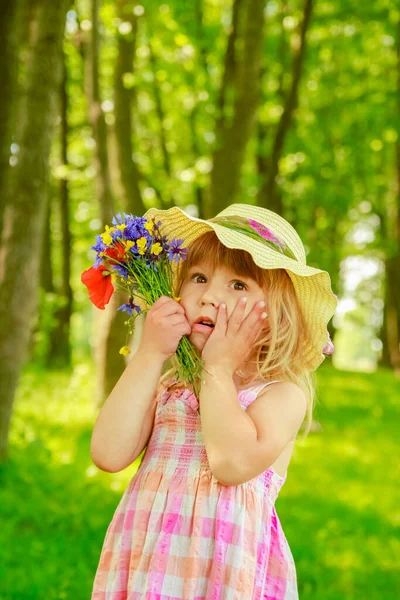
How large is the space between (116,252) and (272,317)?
1.68ft

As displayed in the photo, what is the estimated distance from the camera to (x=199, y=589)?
2.15m

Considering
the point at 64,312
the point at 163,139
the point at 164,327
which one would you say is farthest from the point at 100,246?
the point at 163,139

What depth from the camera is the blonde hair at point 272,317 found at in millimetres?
2363

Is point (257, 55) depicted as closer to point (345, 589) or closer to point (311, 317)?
point (345, 589)

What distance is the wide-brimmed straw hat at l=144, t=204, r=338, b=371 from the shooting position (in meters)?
2.33

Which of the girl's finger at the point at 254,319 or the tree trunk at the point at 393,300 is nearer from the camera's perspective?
the girl's finger at the point at 254,319

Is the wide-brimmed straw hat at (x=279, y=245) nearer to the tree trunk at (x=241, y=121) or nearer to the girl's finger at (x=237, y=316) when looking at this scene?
the girl's finger at (x=237, y=316)

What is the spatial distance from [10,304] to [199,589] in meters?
3.88

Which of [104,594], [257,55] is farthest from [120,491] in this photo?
[257,55]

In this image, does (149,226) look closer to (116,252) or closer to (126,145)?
(116,252)

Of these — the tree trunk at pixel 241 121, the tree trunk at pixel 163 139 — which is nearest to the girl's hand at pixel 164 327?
the tree trunk at pixel 241 121

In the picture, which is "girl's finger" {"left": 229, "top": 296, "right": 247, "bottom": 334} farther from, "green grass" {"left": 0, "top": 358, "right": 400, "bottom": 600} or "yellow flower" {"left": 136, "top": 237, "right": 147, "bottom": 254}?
"green grass" {"left": 0, "top": 358, "right": 400, "bottom": 600}

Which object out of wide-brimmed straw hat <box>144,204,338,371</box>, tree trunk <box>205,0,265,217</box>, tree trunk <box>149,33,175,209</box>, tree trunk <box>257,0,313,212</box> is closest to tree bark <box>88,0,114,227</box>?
tree trunk <box>205,0,265,217</box>

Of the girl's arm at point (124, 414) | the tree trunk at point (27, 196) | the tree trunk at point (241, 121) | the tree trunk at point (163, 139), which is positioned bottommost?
the girl's arm at point (124, 414)
